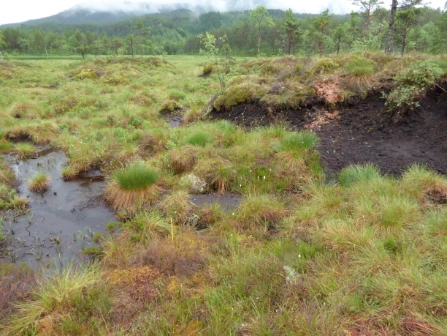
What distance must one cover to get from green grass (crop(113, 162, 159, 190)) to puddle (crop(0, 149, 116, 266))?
0.72m

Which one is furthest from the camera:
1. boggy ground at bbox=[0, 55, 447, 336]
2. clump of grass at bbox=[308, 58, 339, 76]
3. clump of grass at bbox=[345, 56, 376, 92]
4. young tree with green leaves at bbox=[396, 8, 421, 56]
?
young tree with green leaves at bbox=[396, 8, 421, 56]

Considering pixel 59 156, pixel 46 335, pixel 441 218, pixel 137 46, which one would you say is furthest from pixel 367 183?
pixel 137 46

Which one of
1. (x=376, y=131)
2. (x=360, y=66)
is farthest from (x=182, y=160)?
(x=360, y=66)

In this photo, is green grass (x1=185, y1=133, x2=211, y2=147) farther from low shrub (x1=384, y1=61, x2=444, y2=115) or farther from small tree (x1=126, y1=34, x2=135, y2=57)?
small tree (x1=126, y1=34, x2=135, y2=57)

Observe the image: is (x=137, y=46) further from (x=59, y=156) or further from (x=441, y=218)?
(x=441, y=218)

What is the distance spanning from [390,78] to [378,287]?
8.15 m

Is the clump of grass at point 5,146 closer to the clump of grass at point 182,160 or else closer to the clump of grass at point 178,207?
the clump of grass at point 182,160

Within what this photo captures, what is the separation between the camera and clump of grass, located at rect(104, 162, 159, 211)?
21.2 ft

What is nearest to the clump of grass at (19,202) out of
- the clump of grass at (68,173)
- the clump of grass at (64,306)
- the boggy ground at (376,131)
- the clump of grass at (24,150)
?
the clump of grass at (68,173)

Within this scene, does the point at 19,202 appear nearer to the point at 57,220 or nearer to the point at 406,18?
the point at 57,220

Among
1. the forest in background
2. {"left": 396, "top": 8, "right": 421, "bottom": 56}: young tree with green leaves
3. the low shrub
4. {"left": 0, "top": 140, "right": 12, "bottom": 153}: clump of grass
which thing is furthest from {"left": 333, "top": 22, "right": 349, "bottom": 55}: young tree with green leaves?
{"left": 0, "top": 140, "right": 12, "bottom": 153}: clump of grass

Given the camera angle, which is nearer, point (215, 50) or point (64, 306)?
point (64, 306)

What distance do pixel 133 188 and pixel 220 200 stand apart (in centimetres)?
198

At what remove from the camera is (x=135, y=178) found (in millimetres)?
6539
